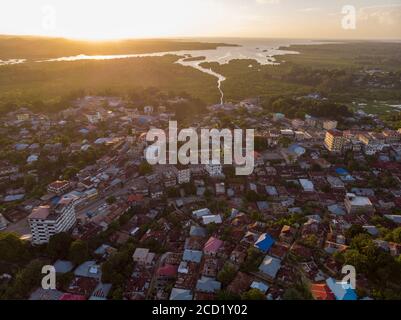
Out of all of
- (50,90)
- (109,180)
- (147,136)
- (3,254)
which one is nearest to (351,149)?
(147,136)

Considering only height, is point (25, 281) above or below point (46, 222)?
below

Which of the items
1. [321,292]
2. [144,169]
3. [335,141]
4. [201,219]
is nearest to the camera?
[321,292]

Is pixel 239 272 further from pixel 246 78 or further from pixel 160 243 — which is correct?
pixel 246 78

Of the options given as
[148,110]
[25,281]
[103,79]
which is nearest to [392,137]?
[148,110]

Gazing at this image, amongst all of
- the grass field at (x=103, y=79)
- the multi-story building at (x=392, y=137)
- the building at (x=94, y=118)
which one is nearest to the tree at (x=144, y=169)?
the building at (x=94, y=118)

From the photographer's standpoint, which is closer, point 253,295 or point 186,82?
point 253,295

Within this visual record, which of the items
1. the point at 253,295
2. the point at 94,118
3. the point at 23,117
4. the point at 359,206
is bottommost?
the point at 253,295

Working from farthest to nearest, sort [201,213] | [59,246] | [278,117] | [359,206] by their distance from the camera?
[278,117] < [359,206] < [201,213] < [59,246]

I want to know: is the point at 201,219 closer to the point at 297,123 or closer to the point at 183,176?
the point at 183,176
